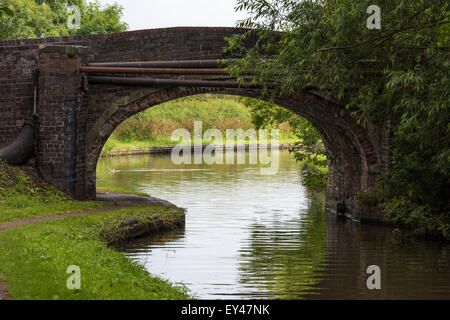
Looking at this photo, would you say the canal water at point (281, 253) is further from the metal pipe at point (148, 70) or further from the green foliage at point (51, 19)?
the green foliage at point (51, 19)

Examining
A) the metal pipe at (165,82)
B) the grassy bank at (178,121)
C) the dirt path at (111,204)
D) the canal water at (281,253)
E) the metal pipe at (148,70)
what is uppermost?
the metal pipe at (148,70)

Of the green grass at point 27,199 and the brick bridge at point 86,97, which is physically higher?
the brick bridge at point 86,97

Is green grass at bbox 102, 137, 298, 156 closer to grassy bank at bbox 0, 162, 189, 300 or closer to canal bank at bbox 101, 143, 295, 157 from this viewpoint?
canal bank at bbox 101, 143, 295, 157

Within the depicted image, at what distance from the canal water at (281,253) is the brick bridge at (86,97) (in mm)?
2637

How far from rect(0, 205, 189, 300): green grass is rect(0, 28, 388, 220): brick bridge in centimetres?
369

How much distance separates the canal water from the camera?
10547mm

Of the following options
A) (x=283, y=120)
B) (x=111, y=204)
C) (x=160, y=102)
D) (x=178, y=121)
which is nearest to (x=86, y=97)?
(x=160, y=102)

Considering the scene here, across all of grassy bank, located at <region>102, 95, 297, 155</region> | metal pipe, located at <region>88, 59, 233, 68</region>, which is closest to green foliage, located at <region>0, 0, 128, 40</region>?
grassy bank, located at <region>102, 95, 297, 155</region>

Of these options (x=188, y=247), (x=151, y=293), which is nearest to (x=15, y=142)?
(x=188, y=247)

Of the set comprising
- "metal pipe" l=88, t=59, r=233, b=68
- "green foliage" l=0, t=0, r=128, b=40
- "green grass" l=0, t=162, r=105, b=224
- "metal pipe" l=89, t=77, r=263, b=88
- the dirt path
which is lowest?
the dirt path

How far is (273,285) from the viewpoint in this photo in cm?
1064

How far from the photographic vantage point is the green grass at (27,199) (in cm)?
1407

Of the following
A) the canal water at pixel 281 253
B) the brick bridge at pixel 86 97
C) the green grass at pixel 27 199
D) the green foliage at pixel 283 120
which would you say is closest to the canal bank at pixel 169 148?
the green foliage at pixel 283 120
